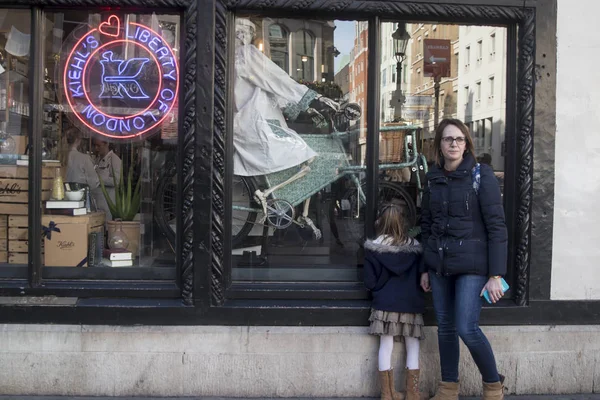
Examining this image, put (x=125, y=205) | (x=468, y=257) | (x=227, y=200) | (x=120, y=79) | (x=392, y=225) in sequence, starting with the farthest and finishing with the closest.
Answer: (x=125, y=205) → (x=120, y=79) → (x=227, y=200) → (x=392, y=225) → (x=468, y=257)

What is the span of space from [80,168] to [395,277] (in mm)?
2823

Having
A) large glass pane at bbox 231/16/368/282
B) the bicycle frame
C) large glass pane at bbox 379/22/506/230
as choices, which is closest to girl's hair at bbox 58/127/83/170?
large glass pane at bbox 231/16/368/282

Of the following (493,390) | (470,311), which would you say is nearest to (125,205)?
(470,311)

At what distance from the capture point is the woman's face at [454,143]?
4.16 m

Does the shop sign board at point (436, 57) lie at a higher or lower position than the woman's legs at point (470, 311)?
higher

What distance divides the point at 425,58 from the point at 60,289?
137 inches

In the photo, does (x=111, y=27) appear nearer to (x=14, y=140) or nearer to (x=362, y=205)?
(x=14, y=140)

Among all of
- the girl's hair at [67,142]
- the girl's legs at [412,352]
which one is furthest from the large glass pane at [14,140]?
the girl's legs at [412,352]

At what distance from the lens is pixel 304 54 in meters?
5.19

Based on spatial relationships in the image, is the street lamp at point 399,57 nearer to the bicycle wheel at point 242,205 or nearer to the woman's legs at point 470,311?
the bicycle wheel at point 242,205

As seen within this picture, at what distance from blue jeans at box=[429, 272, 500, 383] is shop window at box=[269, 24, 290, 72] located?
2173mm

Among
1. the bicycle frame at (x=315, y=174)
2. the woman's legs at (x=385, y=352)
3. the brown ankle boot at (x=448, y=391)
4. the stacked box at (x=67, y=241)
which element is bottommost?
the brown ankle boot at (x=448, y=391)

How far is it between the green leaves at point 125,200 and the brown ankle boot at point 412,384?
2611mm

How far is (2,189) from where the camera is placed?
16.6 ft
